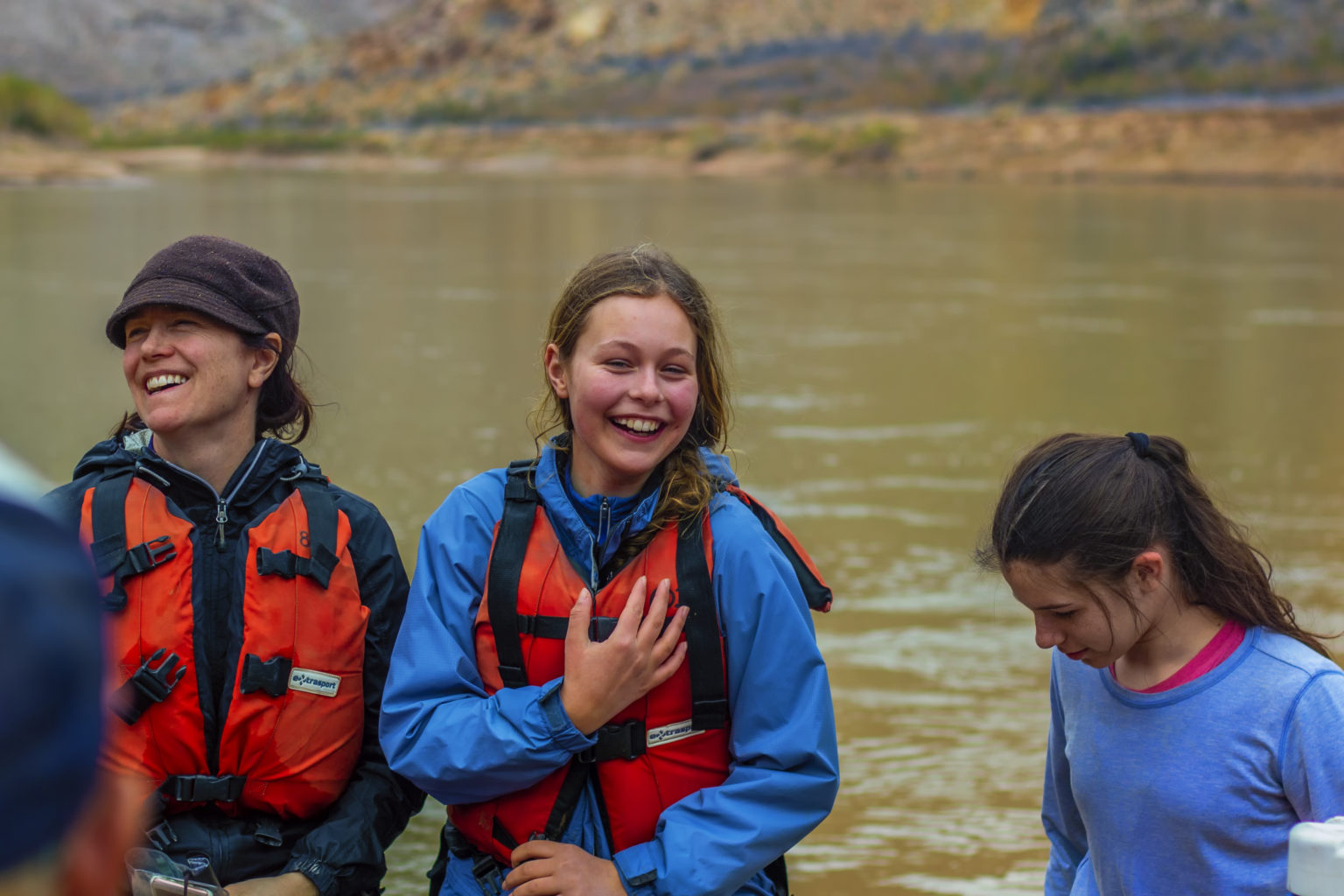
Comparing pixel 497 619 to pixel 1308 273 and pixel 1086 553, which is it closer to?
pixel 1086 553

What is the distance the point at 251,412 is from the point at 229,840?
2.90ft

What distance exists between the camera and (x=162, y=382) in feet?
9.87

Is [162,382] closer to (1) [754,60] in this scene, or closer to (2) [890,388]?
(2) [890,388]

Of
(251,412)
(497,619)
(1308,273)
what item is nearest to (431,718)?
(497,619)

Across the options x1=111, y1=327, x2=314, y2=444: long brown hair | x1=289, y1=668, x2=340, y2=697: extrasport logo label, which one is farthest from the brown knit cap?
x1=289, y1=668, x2=340, y2=697: extrasport logo label

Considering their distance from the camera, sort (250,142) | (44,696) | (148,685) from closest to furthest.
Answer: (44,696)
(148,685)
(250,142)

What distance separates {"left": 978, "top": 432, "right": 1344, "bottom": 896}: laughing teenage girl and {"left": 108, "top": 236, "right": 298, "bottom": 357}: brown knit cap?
1549mm

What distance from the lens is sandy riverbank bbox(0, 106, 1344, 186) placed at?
55906 millimetres

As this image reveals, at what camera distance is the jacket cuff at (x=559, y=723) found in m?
2.62

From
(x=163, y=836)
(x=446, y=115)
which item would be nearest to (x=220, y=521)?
(x=163, y=836)

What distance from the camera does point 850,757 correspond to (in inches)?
214

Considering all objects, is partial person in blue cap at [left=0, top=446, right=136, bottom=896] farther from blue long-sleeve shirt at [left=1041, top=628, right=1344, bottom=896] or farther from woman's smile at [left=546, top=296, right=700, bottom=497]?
woman's smile at [left=546, top=296, right=700, bottom=497]


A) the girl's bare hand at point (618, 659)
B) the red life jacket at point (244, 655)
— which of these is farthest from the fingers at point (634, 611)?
the red life jacket at point (244, 655)

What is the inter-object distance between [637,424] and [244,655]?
0.87m
